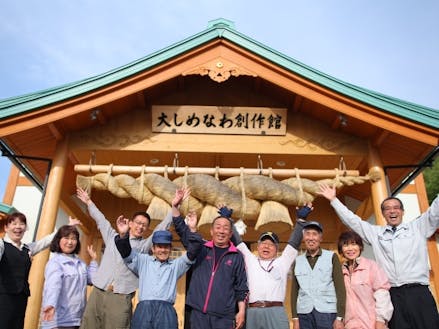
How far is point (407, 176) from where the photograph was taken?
7305 millimetres

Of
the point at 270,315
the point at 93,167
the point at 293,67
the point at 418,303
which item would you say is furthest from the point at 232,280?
the point at 293,67

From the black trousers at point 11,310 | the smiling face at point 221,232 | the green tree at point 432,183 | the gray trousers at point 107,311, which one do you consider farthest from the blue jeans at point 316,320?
the green tree at point 432,183

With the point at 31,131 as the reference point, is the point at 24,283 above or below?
below

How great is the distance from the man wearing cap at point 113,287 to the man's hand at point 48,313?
336 mm

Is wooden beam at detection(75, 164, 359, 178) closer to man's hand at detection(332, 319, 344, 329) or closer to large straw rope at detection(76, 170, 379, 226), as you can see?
large straw rope at detection(76, 170, 379, 226)

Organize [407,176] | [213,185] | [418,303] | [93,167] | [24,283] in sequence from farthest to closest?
1. [407,176]
2. [93,167]
3. [213,185]
4. [24,283]
5. [418,303]

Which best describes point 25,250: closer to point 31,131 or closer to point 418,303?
point 31,131

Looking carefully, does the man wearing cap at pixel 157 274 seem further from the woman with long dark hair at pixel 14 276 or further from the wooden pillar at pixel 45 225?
the wooden pillar at pixel 45 225

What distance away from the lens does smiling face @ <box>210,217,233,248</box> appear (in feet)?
13.6

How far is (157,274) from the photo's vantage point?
4.02 metres

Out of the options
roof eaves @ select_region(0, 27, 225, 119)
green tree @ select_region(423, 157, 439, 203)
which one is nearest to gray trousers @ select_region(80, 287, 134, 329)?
roof eaves @ select_region(0, 27, 225, 119)

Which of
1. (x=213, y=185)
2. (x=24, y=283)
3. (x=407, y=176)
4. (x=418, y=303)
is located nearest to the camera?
(x=418, y=303)

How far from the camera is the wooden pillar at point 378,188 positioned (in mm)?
6052

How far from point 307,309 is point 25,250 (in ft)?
9.89
